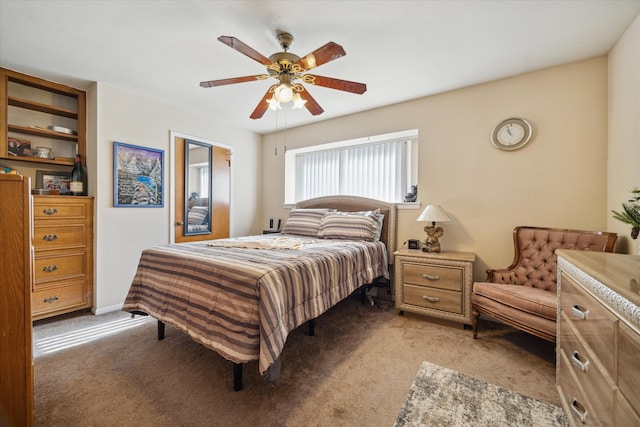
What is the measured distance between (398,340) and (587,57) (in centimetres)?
296

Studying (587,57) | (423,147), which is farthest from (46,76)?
(587,57)

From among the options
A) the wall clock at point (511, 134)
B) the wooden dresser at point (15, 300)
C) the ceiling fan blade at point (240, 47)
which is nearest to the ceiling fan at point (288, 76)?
the ceiling fan blade at point (240, 47)

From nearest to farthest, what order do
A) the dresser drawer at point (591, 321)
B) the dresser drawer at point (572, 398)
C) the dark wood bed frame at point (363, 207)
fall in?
the dresser drawer at point (591, 321)
the dresser drawer at point (572, 398)
the dark wood bed frame at point (363, 207)

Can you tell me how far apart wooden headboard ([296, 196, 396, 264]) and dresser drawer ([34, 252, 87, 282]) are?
2.71 meters

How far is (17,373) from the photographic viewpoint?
1026 millimetres

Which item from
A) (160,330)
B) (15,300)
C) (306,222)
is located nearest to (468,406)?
(15,300)

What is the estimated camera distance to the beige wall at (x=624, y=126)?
1.77m

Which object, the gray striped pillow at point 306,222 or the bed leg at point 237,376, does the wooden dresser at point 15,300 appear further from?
the gray striped pillow at point 306,222

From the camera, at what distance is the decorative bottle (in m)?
2.79

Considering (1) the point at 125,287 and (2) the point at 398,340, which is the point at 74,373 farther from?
(2) the point at 398,340

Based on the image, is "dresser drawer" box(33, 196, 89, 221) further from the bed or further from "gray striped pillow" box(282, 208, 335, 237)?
"gray striped pillow" box(282, 208, 335, 237)

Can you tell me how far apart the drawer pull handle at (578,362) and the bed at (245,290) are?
4.55ft

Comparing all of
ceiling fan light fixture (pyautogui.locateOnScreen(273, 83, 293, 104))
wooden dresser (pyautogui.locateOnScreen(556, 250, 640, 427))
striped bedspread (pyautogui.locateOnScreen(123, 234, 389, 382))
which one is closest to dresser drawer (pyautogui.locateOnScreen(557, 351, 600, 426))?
wooden dresser (pyautogui.locateOnScreen(556, 250, 640, 427))

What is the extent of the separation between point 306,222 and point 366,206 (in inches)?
33.3
